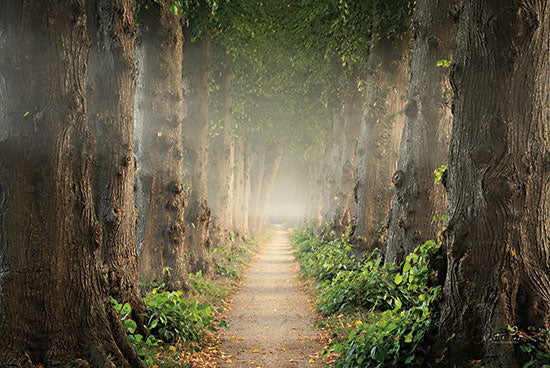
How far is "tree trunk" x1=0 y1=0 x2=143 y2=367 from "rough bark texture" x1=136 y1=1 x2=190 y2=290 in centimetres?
510

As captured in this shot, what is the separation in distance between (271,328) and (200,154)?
569 centimetres

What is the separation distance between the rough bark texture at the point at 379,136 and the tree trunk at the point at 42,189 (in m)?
8.50

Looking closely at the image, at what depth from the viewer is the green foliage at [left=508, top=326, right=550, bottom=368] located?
371 centimetres

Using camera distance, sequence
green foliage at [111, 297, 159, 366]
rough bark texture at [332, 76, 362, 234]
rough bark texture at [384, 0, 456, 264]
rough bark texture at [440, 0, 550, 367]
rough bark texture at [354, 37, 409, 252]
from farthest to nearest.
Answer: rough bark texture at [332, 76, 362, 234] → rough bark texture at [354, 37, 409, 252] → rough bark texture at [384, 0, 456, 264] → green foliage at [111, 297, 159, 366] → rough bark texture at [440, 0, 550, 367]

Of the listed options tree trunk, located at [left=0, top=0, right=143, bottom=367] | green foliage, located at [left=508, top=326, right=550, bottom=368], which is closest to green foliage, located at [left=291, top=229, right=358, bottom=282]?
green foliage, located at [left=508, top=326, right=550, bottom=368]

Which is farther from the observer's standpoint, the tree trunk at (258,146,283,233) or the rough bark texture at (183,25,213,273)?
the tree trunk at (258,146,283,233)

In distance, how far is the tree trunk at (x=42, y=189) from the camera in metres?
3.79

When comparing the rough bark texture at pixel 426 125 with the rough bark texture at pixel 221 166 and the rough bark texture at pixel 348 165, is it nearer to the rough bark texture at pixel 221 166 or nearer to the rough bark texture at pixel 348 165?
the rough bark texture at pixel 348 165

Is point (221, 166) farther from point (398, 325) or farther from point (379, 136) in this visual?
point (398, 325)

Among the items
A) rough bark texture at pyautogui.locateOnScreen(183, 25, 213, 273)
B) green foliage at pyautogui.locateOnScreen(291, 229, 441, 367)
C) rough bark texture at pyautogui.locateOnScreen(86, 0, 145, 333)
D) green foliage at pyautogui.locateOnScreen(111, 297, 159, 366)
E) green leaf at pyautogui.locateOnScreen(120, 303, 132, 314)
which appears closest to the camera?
green foliage at pyautogui.locateOnScreen(291, 229, 441, 367)

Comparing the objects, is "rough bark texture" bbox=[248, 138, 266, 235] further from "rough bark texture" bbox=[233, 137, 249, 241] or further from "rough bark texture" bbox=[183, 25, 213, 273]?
"rough bark texture" bbox=[183, 25, 213, 273]

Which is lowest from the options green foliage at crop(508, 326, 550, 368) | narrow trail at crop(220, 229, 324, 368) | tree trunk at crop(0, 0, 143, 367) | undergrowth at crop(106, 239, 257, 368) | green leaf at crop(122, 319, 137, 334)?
narrow trail at crop(220, 229, 324, 368)

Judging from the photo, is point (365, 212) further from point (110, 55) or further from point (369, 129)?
point (110, 55)

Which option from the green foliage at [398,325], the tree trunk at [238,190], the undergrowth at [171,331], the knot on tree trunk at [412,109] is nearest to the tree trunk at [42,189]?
the undergrowth at [171,331]
